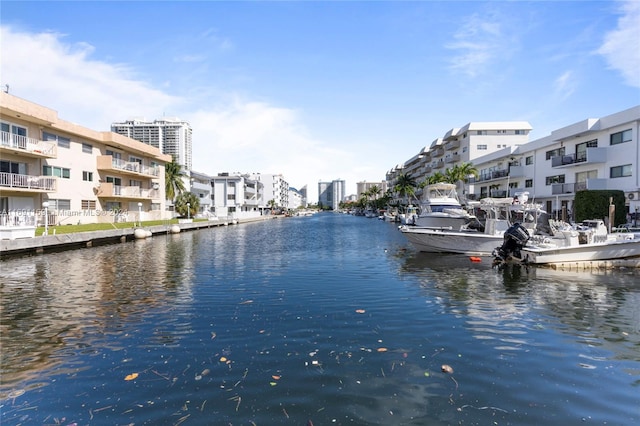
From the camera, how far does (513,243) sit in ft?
73.8

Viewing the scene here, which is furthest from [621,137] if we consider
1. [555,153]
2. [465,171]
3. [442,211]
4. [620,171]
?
[465,171]

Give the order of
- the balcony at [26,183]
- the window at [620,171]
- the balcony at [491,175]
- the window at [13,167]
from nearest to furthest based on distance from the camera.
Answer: the balcony at [26,183] < the window at [13,167] < the window at [620,171] < the balcony at [491,175]

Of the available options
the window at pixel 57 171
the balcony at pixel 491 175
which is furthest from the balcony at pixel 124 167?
the balcony at pixel 491 175

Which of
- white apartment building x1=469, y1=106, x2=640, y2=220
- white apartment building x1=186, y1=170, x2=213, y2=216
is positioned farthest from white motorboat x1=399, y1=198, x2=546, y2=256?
white apartment building x1=186, y1=170, x2=213, y2=216

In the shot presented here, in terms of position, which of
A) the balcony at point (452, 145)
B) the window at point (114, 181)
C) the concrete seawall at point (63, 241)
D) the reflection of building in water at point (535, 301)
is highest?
the balcony at point (452, 145)

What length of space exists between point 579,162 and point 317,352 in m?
46.6

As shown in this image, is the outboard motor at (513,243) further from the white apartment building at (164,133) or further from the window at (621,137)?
the white apartment building at (164,133)

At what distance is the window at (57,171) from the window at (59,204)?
2.74m

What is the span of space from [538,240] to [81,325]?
24.1m

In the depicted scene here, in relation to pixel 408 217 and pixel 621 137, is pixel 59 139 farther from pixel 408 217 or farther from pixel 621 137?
pixel 408 217

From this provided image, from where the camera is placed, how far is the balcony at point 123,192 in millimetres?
45594

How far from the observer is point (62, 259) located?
24094 millimetres

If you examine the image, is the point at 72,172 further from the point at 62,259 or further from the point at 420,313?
the point at 420,313

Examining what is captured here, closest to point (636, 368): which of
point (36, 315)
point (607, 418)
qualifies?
point (607, 418)
